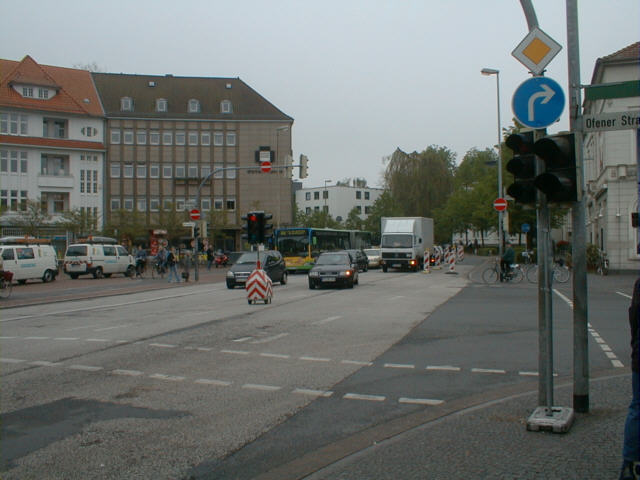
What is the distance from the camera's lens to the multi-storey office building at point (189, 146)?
2830 inches

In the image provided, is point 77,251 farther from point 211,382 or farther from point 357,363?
point 211,382

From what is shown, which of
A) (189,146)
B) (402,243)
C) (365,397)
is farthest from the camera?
(189,146)

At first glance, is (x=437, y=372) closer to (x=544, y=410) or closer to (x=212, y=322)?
(x=544, y=410)

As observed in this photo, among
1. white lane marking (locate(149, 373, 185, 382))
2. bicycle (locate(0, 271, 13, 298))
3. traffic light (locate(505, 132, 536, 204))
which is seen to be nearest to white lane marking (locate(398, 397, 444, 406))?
traffic light (locate(505, 132, 536, 204))

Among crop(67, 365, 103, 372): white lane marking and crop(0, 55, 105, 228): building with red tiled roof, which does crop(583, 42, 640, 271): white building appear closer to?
crop(67, 365, 103, 372): white lane marking

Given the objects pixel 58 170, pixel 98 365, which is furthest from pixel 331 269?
pixel 58 170

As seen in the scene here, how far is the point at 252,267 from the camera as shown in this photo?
91.2 feet

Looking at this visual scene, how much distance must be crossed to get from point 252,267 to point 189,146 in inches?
1919

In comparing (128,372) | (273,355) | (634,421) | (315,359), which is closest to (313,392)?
(315,359)

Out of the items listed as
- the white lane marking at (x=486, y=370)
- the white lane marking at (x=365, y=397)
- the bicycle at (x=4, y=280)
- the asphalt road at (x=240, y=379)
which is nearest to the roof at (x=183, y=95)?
the bicycle at (x=4, y=280)

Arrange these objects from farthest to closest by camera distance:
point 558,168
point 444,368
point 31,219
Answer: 1. point 31,219
2. point 444,368
3. point 558,168

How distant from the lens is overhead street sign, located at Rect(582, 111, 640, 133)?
609 centimetres

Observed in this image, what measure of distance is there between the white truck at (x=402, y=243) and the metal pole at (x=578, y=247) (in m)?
35.7

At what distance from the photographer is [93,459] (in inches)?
204
